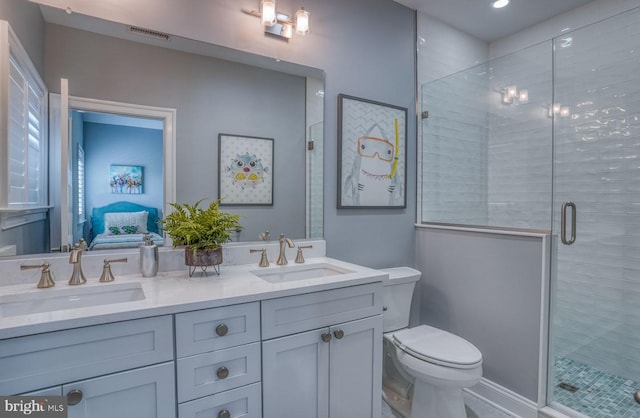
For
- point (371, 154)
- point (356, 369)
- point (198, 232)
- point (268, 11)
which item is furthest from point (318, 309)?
point (268, 11)

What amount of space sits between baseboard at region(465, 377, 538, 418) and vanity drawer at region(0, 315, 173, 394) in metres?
1.88

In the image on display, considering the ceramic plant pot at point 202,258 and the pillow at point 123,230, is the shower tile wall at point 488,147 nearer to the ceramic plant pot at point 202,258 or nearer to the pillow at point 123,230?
the ceramic plant pot at point 202,258

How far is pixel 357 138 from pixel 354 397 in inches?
58.3

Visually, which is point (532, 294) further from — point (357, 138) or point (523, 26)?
point (523, 26)

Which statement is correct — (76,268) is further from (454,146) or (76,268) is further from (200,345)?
(454,146)

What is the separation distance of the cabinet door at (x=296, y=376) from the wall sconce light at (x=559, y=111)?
217 centimetres

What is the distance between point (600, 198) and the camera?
7.49ft

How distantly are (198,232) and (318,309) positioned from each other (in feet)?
2.03

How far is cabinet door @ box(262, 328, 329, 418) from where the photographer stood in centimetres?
126

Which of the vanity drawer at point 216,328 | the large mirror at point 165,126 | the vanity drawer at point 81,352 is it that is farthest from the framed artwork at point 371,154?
the vanity drawer at point 81,352

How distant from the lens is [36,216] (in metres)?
1.38

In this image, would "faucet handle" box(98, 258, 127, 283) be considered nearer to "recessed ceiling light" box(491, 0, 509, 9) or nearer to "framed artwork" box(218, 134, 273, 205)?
"framed artwork" box(218, 134, 273, 205)

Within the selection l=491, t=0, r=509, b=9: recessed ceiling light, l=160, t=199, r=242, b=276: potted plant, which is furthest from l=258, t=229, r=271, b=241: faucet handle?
l=491, t=0, r=509, b=9: recessed ceiling light

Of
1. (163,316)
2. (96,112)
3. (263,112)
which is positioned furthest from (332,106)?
(163,316)
